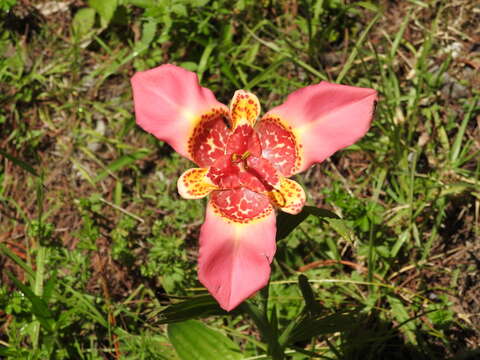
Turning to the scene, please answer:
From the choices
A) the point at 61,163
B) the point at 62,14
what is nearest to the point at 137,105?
the point at 61,163

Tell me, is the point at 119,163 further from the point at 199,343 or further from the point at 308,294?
the point at 308,294

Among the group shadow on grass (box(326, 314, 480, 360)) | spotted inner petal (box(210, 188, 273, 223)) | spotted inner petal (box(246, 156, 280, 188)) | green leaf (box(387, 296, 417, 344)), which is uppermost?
spotted inner petal (box(246, 156, 280, 188))

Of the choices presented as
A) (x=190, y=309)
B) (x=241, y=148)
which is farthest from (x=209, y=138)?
(x=190, y=309)

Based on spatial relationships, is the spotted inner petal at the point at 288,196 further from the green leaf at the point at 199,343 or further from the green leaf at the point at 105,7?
the green leaf at the point at 105,7

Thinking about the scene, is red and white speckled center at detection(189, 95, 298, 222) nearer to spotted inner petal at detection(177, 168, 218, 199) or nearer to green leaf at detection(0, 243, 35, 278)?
spotted inner petal at detection(177, 168, 218, 199)

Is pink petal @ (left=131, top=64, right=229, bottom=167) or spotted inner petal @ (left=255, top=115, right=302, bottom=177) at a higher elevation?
pink petal @ (left=131, top=64, right=229, bottom=167)

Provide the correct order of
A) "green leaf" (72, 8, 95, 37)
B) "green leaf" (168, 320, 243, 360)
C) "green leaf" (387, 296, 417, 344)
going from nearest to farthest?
"green leaf" (168, 320, 243, 360)
"green leaf" (387, 296, 417, 344)
"green leaf" (72, 8, 95, 37)

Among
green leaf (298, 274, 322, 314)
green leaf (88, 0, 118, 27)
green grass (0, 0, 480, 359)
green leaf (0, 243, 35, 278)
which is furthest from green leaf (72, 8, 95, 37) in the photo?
green leaf (298, 274, 322, 314)

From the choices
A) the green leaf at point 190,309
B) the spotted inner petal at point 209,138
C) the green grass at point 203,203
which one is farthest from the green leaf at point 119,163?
the green leaf at point 190,309
